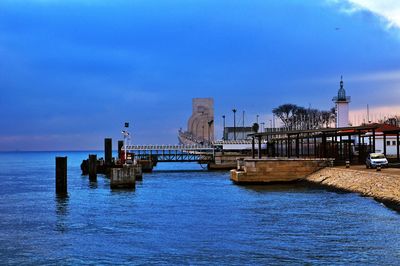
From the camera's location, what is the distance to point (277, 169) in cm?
6675

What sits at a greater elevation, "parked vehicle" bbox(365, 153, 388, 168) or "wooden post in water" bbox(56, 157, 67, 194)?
"parked vehicle" bbox(365, 153, 388, 168)

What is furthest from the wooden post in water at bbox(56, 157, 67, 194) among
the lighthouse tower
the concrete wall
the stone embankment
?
the lighthouse tower

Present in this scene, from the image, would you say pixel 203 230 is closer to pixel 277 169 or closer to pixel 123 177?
pixel 123 177

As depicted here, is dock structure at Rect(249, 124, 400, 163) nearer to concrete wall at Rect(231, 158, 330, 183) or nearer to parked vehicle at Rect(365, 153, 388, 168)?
parked vehicle at Rect(365, 153, 388, 168)

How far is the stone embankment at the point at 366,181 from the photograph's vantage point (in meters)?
42.3

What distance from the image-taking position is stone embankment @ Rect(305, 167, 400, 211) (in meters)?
42.3

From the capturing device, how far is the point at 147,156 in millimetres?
127188

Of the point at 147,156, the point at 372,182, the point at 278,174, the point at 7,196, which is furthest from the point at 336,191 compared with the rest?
the point at 147,156

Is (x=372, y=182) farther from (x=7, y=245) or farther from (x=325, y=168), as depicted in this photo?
Answer: (x=7, y=245)

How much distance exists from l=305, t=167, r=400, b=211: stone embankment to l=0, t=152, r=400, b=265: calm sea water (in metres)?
1.10

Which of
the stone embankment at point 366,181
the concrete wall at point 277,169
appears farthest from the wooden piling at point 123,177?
the stone embankment at point 366,181

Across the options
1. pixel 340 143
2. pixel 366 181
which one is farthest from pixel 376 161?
pixel 340 143

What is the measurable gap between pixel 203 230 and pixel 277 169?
3566cm

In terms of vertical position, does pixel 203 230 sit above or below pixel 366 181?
below
